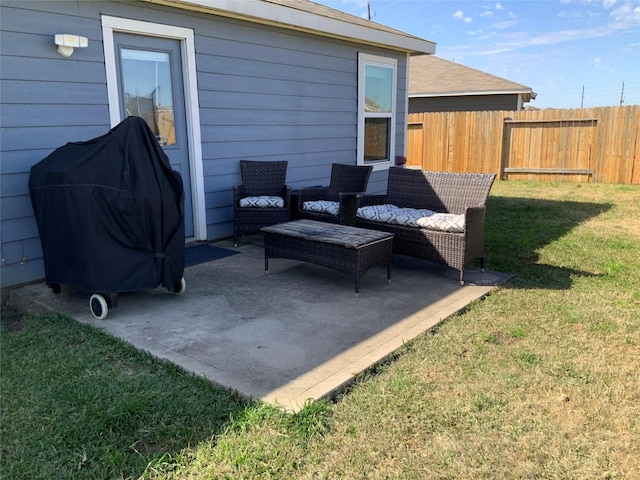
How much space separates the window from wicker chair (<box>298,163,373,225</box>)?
2.09 m

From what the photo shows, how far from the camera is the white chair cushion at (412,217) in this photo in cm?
410

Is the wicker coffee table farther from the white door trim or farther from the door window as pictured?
the door window

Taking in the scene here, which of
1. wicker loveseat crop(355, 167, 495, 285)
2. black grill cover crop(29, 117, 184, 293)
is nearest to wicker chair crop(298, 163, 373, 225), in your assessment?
wicker loveseat crop(355, 167, 495, 285)

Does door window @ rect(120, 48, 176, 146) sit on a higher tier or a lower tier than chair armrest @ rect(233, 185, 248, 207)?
higher

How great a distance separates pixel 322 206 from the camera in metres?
5.14

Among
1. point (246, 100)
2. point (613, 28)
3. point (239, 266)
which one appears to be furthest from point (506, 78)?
point (239, 266)

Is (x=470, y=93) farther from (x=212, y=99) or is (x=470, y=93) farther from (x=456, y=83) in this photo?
(x=212, y=99)

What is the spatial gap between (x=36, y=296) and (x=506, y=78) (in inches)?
634

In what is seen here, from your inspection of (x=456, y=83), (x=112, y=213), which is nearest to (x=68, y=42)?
(x=112, y=213)

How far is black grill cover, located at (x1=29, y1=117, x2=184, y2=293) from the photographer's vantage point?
317 centimetres

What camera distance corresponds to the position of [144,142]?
3338 mm

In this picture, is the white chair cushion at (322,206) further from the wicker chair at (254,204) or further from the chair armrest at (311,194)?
the wicker chair at (254,204)

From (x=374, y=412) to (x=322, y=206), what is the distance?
3.08 metres

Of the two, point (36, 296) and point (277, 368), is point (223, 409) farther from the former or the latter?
point (36, 296)
